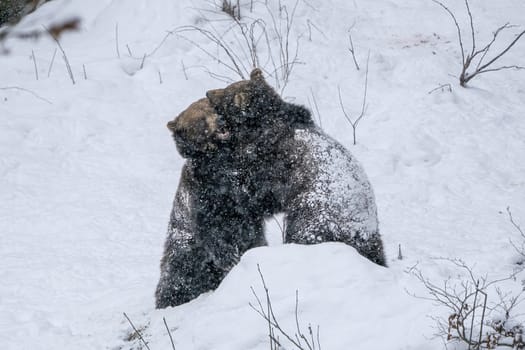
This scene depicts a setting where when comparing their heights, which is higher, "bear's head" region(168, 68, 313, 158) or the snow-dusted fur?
"bear's head" region(168, 68, 313, 158)

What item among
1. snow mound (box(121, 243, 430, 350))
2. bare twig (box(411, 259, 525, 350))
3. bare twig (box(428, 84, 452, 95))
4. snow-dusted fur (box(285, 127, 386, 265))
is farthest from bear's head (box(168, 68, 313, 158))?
bare twig (box(428, 84, 452, 95))

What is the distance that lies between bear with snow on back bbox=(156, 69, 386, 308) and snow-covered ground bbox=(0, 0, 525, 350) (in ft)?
0.90

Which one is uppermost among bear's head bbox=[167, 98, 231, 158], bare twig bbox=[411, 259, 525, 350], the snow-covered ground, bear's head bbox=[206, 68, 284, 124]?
bear's head bbox=[206, 68, 284, 124]

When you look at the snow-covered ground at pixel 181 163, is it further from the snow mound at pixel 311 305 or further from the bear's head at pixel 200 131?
the bear's head at pixel 200 131

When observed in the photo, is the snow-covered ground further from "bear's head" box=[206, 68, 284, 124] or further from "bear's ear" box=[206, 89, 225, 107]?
"bear's ear" box=[206, 89, 225, 107]

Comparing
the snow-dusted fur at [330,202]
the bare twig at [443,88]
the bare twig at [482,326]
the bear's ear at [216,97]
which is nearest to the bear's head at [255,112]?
the bear's ear at [216,97]

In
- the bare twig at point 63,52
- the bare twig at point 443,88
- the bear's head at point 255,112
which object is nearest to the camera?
the bear's head at point 255,112

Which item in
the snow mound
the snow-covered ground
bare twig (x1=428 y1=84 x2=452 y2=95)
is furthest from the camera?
bare twig (x1=428 y1=84 x2=452 y2=95)

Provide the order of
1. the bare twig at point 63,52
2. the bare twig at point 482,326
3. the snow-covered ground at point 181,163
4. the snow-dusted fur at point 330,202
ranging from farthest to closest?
the bare twig at point 63,52
the snow-dusted fur at point 330,202
the snow-covered ground at point 181,163
the bare twig at point 482,326

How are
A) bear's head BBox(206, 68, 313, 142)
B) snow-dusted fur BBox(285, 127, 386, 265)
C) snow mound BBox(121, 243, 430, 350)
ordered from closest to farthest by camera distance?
snow mound BBox(121, 243, 430, 350)
snow-dusted fur BBox(285, 127, 386, 265)
bear's head BBox(206, 68, 313, 142)

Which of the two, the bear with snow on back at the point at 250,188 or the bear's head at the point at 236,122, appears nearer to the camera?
the bear with snow on back at the point at 250,188

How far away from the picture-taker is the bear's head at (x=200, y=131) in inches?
162

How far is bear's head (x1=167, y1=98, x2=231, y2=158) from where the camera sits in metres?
4.12

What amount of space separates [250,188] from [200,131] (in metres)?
0.48
